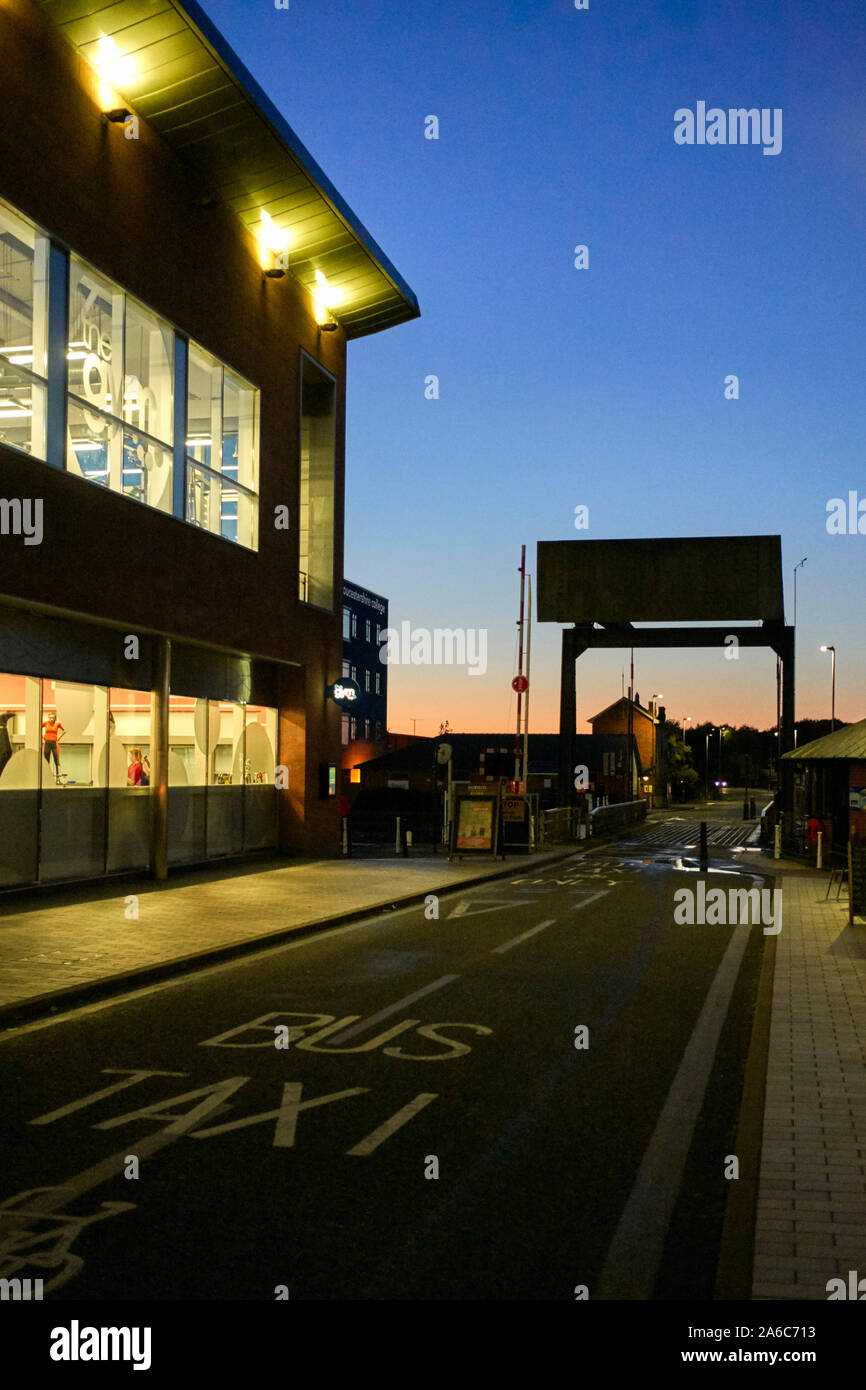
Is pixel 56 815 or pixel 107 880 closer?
pixel 56 815

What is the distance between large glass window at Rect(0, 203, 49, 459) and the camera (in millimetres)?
14812

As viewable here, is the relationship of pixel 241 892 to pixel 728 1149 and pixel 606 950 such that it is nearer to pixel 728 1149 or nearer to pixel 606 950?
pixel 606 950

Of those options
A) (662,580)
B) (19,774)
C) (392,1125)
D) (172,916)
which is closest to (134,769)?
(19,774)

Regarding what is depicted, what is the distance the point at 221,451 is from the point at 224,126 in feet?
17.4

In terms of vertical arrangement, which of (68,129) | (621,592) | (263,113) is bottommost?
(621,592)

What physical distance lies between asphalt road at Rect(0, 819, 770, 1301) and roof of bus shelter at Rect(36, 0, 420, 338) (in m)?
12.9

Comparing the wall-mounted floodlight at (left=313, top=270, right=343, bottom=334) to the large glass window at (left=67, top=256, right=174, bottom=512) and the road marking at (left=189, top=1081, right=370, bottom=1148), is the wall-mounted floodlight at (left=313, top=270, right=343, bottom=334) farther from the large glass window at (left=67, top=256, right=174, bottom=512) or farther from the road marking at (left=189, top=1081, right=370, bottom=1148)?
the road marking at (left=189, top=1081, right=370, bottom=1148)

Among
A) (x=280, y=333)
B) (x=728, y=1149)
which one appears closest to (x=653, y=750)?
(x=280, y=333)

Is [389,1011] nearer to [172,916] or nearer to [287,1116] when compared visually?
[287,1116]

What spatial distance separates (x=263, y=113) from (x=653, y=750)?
99.6m

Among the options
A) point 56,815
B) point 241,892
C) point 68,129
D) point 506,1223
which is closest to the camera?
point 506,1223

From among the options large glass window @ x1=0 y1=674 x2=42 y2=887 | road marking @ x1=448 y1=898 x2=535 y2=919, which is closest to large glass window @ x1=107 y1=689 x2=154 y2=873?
large glass window @ x1=0 y1=674 x2=42 y2=887

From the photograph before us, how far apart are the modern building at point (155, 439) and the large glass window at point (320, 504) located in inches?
20.1

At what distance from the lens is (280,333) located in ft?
77.3
